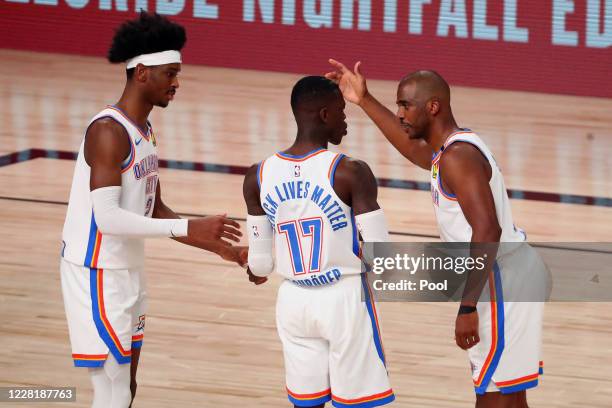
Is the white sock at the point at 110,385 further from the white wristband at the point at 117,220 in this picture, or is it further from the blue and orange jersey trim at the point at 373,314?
the blue and orange jersey trim at the point at 373,314

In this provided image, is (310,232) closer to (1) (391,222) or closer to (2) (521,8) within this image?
(1) (391,222)

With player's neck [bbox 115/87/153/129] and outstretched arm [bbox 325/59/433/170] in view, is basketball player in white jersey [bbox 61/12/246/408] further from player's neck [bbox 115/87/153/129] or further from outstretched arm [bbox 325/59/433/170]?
outstretched arm [bbox 325/59/433/170]

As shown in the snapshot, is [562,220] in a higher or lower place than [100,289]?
lower

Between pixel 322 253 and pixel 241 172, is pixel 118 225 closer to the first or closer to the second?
pixel 322 253

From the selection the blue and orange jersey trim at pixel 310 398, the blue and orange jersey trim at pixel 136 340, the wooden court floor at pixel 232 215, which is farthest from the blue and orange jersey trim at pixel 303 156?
the wooden court floor at pixel 232 215

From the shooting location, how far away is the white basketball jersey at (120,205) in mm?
3709

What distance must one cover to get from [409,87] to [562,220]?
4573 millimetres

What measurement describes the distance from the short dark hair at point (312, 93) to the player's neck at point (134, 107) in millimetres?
578

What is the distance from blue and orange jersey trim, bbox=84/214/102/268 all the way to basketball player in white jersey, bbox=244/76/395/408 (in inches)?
20.3

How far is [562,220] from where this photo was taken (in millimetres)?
7977

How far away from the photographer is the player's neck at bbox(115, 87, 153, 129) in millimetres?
3766

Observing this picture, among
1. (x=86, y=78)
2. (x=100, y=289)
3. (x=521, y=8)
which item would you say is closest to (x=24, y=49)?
(x=86, y=78)

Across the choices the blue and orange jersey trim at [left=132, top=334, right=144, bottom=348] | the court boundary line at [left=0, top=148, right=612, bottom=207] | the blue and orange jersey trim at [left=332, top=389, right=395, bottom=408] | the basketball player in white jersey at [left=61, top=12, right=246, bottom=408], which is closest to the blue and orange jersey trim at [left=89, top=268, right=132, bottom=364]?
the basketball player in white jersey at [left=61, top=12, right=246, bottom=408]

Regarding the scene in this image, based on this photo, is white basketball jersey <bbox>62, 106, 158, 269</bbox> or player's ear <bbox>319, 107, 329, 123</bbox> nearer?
player's ear <bbox>319, 107, 329, 123</bbox>
